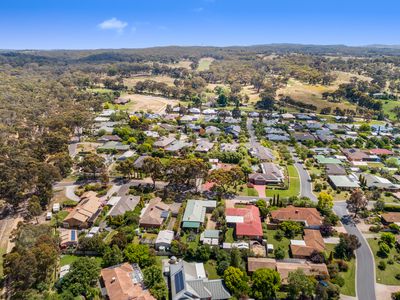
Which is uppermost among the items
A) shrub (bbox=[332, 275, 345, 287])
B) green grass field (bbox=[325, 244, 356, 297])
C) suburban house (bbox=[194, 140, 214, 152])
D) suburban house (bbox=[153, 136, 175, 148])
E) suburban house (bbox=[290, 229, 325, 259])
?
suburban house (bbox=[153, 136, 175, 148])

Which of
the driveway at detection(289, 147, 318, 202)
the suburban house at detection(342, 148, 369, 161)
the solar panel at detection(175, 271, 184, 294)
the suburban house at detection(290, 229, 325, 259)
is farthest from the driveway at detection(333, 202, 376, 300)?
the suburban house at detection(342, 148, 369, 161)

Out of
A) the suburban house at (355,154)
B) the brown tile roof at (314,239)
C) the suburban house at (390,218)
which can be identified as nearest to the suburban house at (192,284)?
the brown tile roof at (314,239)

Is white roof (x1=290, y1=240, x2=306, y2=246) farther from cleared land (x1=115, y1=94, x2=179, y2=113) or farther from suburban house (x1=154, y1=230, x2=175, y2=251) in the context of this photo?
cleared land (x1=115, y1=94, x2=179, y2=113)

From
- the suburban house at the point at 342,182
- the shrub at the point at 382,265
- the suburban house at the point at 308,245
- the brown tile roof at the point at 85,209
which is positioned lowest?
the shrub at the point at 382,265

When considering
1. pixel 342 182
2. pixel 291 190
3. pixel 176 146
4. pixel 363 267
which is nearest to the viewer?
pixel 363 267

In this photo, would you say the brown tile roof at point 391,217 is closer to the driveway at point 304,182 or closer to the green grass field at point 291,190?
the driveway at point 304,182

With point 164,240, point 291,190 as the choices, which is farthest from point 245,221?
point 291,190

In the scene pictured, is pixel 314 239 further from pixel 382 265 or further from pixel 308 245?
pixel 382 265
